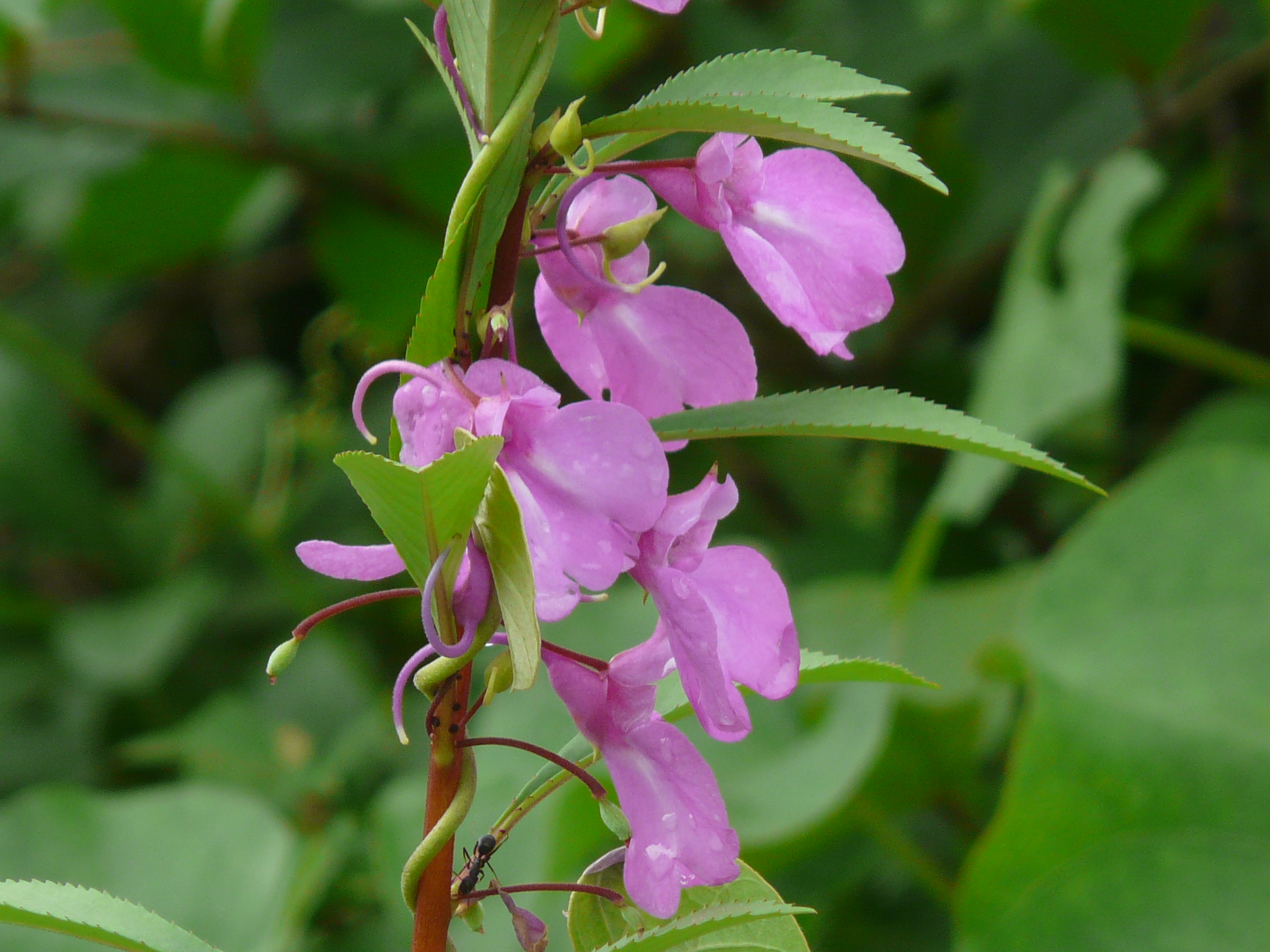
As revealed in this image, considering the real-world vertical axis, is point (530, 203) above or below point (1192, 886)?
above

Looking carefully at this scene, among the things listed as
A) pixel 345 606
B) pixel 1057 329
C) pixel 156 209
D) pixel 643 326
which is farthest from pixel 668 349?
pixel 156 209

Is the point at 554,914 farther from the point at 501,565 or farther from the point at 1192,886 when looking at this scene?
the point at 501,565

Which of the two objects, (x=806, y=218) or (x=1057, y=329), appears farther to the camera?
(x=1057, y=329)

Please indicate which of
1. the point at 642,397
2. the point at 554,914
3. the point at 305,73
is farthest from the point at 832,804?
the point at 305,73

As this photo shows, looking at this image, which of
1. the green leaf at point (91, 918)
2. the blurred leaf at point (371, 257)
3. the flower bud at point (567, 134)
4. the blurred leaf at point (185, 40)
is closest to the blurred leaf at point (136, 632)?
the blurred leaf at point (371, 257)

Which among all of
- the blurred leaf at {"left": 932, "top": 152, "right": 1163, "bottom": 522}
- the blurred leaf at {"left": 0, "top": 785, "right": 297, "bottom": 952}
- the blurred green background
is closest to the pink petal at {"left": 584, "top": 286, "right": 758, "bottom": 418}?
the blurred green background

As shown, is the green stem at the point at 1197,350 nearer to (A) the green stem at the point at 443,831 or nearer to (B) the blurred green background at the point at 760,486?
(B) the blurred green background at the point at 760,486

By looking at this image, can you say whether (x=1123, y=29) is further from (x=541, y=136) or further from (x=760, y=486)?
(x=541, y=136)

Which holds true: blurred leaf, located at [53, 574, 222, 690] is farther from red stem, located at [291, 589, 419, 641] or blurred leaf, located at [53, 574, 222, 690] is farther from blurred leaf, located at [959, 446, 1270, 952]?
red stem, located at [291, 589, 419, 641]
